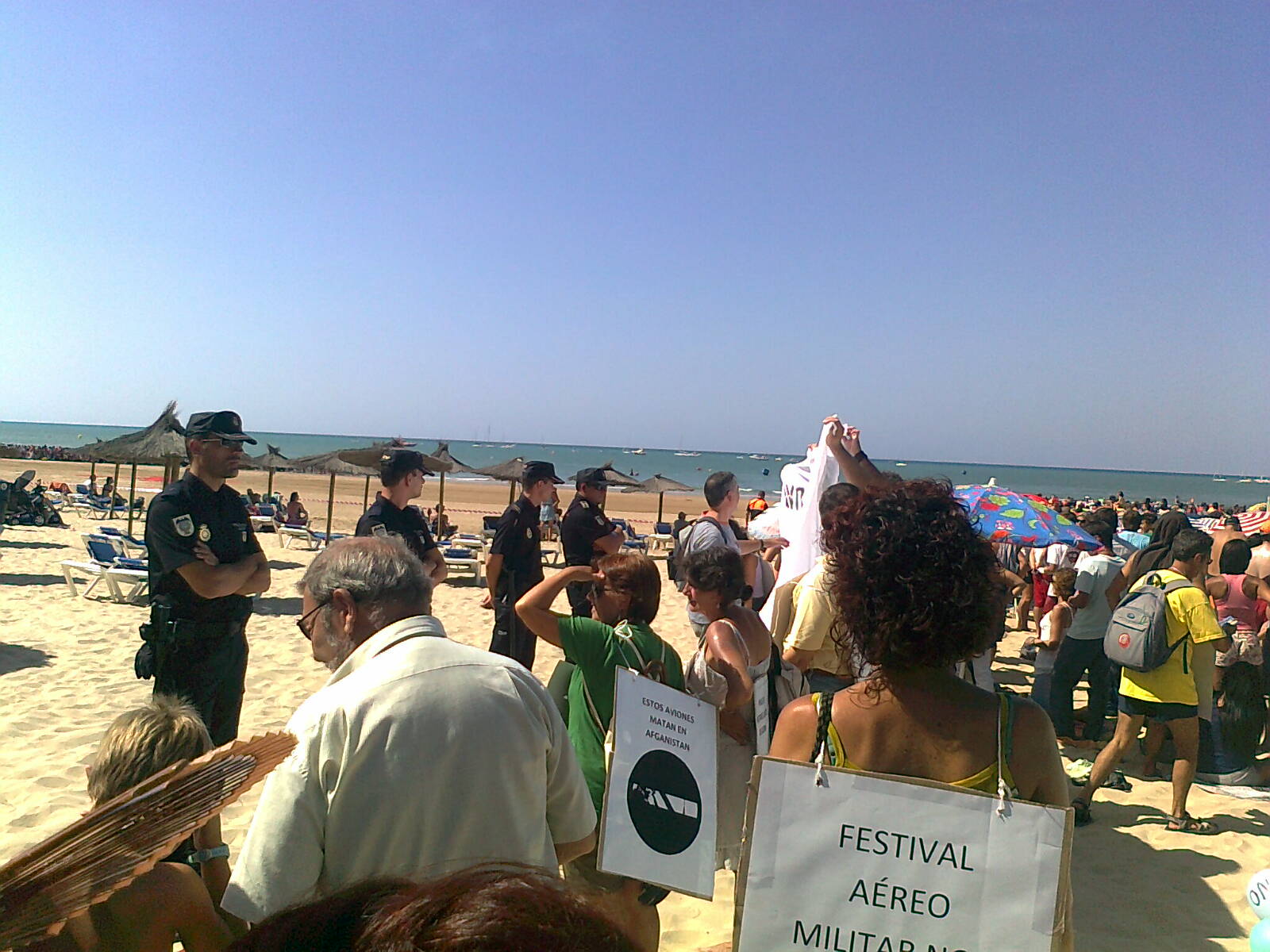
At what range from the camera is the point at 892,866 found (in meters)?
1.55

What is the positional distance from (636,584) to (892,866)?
147 centimetres

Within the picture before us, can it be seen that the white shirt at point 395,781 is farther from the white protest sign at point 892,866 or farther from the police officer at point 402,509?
the police officer at point 402,509

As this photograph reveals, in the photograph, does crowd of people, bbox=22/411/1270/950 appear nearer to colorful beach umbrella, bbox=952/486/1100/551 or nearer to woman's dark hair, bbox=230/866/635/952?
woman's dark hair, bbox=230/866/635/952

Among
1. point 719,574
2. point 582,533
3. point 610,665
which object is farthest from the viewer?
point 582,533

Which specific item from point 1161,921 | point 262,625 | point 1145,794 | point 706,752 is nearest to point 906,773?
point 706,752

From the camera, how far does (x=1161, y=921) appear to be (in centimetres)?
377

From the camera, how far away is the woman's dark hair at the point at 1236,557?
19.7ft

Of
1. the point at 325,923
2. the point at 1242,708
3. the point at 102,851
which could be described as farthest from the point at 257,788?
the point at 1242,708

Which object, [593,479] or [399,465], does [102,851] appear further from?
[593,479]

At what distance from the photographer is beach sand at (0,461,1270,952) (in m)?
3.73

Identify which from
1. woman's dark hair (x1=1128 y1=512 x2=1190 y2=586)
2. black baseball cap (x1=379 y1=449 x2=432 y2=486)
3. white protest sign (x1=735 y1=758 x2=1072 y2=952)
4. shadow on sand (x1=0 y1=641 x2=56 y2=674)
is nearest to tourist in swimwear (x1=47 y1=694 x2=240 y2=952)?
white protest sign (x1=735 y1=758 x2=1072 y2=952)

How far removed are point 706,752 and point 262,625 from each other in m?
7.89

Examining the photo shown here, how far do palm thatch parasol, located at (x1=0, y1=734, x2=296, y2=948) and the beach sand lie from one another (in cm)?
289

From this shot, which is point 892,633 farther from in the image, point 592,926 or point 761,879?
point 592,926
